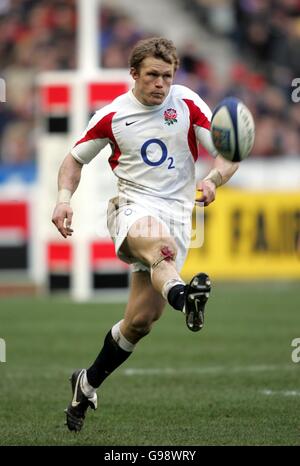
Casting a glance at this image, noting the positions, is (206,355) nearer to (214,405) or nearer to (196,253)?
(214,405)

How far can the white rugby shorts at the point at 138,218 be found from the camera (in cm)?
644

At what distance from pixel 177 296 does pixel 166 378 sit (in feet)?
9.14

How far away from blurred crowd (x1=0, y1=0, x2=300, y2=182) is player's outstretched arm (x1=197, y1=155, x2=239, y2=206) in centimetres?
1185

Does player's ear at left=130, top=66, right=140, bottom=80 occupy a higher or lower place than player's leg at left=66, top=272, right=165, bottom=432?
higher

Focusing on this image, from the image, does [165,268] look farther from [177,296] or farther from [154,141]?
[154,141]

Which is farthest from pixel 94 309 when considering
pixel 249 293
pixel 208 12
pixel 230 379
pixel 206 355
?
pixel 208 12

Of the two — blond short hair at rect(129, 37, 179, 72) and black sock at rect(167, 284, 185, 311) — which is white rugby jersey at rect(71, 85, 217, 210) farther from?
black sock at rect(167, 284, 185, 311)

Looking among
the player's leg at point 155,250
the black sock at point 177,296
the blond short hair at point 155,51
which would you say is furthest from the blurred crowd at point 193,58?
the black sock at point 177,296

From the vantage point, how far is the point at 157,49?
641 centimetres

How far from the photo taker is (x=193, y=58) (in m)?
20.3

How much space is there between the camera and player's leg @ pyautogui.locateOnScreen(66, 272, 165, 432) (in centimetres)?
648

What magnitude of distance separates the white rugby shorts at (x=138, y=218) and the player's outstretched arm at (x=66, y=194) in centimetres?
26

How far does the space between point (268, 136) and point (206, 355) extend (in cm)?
927

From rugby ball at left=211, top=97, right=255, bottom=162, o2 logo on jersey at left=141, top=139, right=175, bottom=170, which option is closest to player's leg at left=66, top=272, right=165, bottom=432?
o2 logo on jersey at left=141, top=139, right=175, bottom=170
